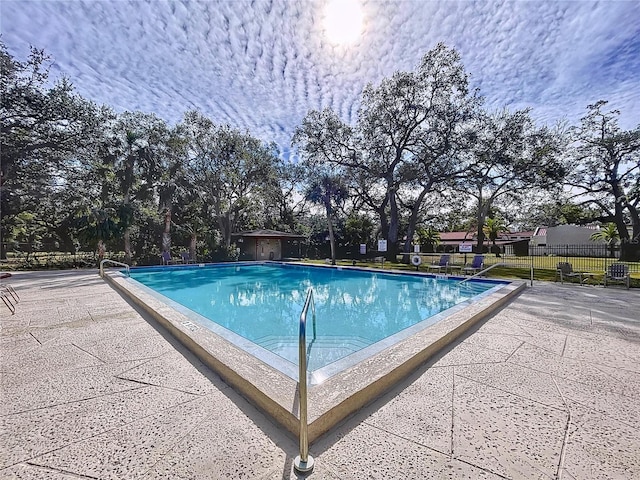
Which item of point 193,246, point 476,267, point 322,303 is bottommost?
point 322,303

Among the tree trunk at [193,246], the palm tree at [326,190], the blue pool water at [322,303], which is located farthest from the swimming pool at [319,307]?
the palm tree at [326,190]

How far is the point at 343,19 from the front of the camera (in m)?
6.95

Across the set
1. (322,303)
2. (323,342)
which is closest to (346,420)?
(323,342)

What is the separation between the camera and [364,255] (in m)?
22.1

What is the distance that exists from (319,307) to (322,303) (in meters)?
0.49

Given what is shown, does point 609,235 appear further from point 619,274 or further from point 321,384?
point 321,384

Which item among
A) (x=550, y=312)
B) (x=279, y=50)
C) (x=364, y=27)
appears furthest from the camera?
(x=279, y=50)

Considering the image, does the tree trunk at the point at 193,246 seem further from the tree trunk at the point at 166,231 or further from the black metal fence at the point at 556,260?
the black metal fence at the point at 556,260

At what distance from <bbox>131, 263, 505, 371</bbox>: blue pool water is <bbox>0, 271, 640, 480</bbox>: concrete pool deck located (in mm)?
1227

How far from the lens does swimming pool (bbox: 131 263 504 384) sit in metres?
4.29

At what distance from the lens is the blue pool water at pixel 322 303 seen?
16.2 ft

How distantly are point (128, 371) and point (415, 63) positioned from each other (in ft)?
66.6

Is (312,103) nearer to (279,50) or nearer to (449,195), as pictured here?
(279,50)

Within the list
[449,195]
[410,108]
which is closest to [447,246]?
[449,195]
